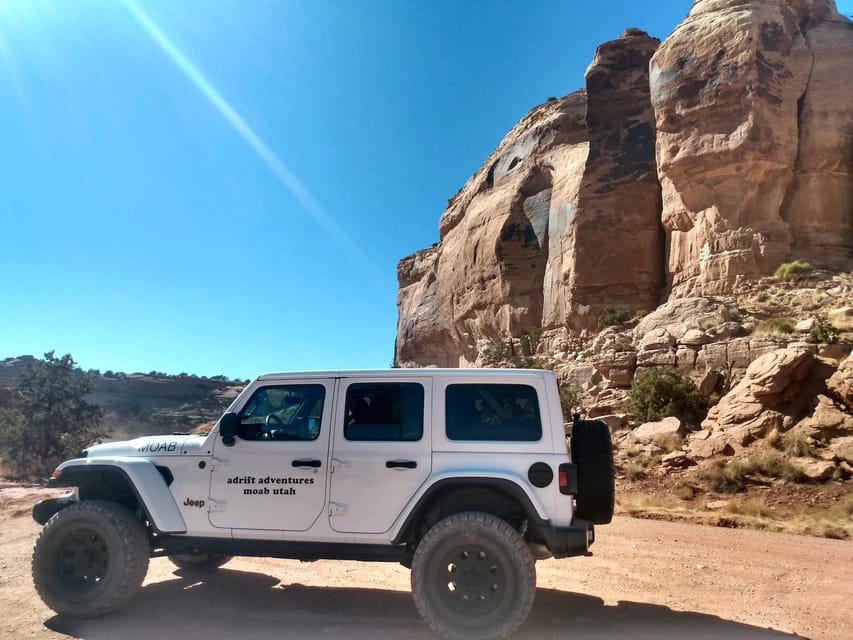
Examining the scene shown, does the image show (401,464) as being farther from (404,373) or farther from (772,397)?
(772,397)

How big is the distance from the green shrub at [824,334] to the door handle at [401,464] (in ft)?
62.7

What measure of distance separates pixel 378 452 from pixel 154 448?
2.24 meters

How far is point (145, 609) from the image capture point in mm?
5281

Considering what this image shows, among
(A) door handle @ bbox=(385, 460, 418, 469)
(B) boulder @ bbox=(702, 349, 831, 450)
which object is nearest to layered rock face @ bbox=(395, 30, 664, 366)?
(B) boulder @ bbox=(702, 349, 831, 450)

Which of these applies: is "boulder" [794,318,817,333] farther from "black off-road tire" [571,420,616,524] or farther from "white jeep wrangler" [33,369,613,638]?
"white jeep wrangler" [33,369,613,638]

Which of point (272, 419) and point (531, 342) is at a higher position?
point (531, 342)

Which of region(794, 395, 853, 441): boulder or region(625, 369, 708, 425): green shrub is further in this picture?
region(625, 369, 708, 425): green shrub

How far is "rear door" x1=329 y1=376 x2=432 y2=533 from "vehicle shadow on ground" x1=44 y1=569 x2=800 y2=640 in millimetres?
935

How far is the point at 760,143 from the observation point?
27406 mm

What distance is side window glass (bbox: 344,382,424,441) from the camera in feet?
16.2

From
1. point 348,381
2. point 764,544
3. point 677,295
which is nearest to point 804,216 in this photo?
point 677,295

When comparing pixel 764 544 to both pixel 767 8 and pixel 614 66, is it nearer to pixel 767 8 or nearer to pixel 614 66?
pixel 767 8

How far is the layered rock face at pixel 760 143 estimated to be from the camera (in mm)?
27594

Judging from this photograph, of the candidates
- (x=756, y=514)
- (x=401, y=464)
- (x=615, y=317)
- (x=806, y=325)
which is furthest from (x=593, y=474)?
(x=615, y=317)
